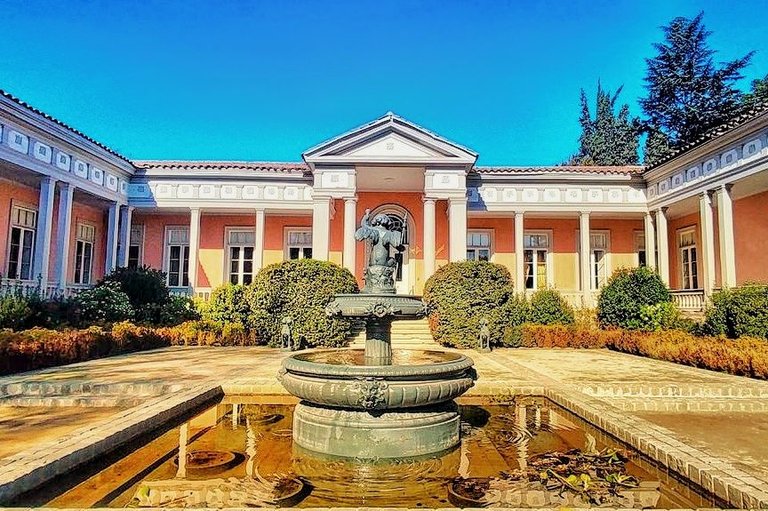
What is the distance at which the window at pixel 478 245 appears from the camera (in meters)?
19.5

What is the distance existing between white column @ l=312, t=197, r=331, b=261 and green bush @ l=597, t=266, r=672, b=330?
27.8 ft

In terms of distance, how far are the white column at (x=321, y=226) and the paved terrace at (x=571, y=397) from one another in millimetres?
5555

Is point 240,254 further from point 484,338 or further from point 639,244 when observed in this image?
point 639,244

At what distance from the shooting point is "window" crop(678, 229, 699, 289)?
1842 cm

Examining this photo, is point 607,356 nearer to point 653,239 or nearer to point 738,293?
point 738,293

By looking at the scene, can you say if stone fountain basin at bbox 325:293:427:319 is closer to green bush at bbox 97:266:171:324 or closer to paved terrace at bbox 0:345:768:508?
Result: paved terrace at bbox 0:345:768:508

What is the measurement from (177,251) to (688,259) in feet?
63.4

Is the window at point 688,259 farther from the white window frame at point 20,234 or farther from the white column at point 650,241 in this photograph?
the white window frame at point 20,234

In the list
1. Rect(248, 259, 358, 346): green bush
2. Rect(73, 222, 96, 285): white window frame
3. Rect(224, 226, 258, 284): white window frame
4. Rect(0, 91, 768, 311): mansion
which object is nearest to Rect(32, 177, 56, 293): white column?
Rect(0, 91, 768, 311): mansion

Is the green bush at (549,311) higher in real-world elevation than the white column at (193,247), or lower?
lower

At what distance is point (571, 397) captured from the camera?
595 centimetres

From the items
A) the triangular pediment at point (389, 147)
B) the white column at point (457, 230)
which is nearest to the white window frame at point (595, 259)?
the white column at point (457, 230)

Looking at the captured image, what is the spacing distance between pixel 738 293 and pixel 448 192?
315 inches

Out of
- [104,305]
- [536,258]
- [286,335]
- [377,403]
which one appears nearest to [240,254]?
[104,305]
